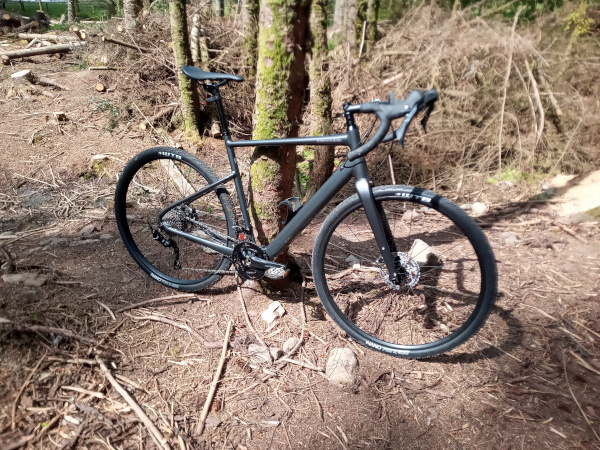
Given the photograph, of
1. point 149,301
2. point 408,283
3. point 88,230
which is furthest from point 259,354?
point 88,230

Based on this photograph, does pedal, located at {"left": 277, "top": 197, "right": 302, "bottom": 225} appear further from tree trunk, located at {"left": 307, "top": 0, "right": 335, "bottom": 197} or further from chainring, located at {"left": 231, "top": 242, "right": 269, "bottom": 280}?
tree trunk, located at {"left": 307, "top": 0, "right": 335, "bottom": 197}

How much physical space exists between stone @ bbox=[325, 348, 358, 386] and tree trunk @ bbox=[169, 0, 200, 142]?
408 cm

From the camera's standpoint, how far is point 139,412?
1849mm

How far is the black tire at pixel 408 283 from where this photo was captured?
6.24 ft

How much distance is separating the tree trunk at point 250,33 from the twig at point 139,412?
16.3 feet

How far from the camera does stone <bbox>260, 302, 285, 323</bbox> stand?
2.49 meters

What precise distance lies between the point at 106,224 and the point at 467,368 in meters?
3.33

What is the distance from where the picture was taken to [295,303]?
264cm

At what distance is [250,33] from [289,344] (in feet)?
16.7

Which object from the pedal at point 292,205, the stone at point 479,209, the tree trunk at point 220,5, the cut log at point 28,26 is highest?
the tree trunk at point 220,5

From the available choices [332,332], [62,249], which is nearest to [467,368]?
[332,332]

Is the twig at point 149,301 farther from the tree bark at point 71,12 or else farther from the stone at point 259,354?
the tree bark at point 71,12

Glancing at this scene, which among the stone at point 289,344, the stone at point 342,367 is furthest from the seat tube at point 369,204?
the stone at point 289,344

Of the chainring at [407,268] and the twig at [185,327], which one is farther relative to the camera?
the twig at [185,327]
